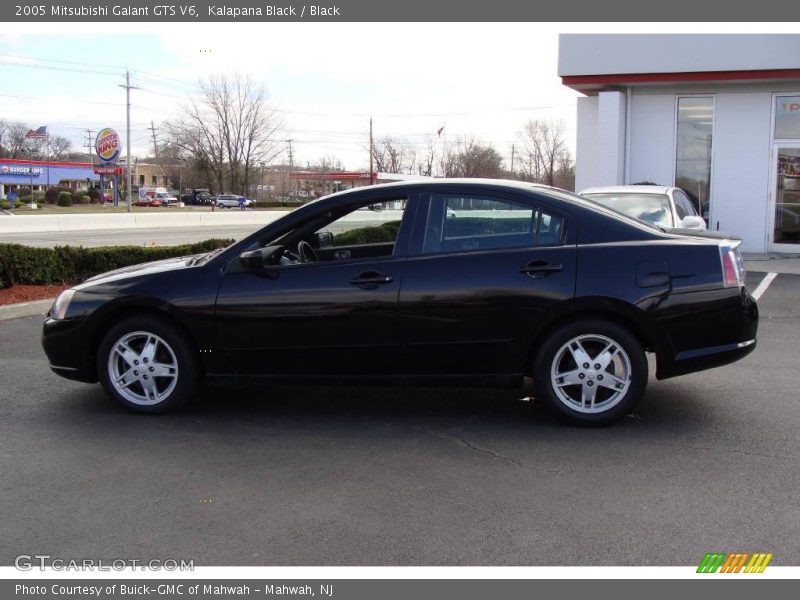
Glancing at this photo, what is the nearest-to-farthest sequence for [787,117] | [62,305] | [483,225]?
[483,225] < [62,305] < [787,117]

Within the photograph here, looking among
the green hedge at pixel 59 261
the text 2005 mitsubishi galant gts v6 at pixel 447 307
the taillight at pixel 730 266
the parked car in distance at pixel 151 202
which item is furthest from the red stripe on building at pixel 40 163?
the taillight at pixel 730 266

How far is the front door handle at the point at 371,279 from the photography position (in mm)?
5414

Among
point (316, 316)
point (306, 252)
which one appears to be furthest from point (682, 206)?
point (316, 316)

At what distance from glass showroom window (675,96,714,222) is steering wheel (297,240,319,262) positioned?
1293 cm

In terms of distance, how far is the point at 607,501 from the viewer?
4.20m

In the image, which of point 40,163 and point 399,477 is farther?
point 40,163

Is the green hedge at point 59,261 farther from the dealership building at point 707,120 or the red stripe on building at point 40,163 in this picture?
the red stripe on building at point 40,163

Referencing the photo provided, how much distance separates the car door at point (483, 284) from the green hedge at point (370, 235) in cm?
25

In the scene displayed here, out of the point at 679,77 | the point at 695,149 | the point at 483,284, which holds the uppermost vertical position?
the point at 679,77

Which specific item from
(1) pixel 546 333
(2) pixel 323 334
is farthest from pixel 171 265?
(1) pixel 546 333

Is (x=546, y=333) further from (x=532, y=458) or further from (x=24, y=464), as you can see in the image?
(x=24, y=464)

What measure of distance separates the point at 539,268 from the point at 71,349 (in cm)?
332

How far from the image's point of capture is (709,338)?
5.30 m

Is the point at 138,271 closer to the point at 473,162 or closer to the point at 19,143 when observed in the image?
the point at 473,162
